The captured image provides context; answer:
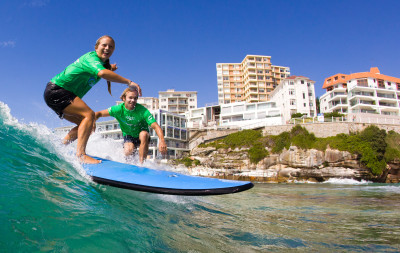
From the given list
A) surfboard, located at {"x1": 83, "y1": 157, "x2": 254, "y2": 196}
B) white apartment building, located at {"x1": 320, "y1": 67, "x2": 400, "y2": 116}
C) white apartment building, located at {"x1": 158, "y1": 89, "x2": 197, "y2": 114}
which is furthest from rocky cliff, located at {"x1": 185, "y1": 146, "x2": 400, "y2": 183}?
white apartment building, located at {"x1": 158, "y1": 89, "x2": 197, "y2": 114}

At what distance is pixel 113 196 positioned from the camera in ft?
10.2

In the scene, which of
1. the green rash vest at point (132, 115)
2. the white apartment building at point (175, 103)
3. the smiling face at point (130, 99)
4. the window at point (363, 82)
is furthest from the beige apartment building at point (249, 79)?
the smiling face at point (130, 99)

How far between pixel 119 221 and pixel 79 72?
242 centimetres


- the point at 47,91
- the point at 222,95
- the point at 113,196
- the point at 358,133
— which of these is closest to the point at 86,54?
the point at 47,91

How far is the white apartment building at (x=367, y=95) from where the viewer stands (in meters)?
51.2

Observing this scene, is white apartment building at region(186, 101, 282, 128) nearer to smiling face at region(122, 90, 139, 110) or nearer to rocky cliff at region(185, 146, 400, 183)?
rocky cliff at region(185, 146, 400, 183)

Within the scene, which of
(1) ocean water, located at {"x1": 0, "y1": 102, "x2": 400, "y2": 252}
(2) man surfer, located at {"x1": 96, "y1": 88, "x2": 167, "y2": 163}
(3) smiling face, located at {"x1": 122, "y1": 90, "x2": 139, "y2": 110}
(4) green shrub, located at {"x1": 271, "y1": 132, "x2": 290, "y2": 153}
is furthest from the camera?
(4) green shrub, located at {"x1": 271, "y1": 132, "x2": 290, "y2": 153}

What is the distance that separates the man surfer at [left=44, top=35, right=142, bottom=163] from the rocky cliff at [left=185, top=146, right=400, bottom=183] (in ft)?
99.3

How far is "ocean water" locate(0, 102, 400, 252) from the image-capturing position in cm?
184

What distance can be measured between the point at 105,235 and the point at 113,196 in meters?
1.15

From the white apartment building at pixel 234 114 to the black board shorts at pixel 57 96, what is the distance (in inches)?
1788

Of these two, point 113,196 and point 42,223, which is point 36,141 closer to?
point 113,196

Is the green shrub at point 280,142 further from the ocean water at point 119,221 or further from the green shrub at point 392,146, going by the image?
the ocean water at point 119,221

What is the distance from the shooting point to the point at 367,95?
52875mm
